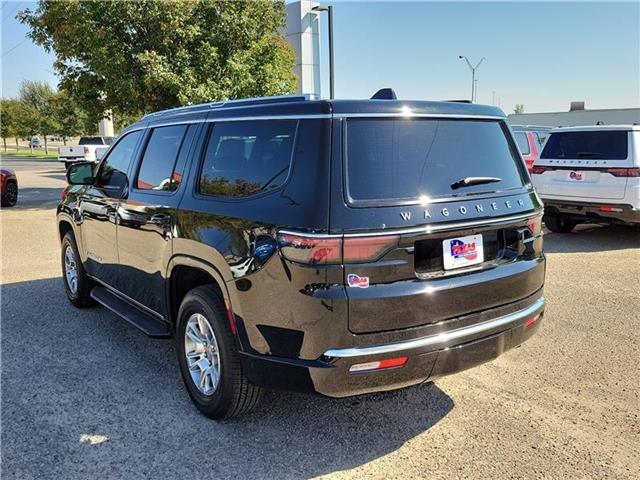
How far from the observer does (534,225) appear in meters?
3.39

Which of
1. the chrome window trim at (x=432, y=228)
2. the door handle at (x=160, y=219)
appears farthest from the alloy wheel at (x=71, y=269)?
the chrome window trim at (x=432, y=228)

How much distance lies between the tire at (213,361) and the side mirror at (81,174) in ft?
7.71

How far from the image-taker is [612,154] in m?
8.52

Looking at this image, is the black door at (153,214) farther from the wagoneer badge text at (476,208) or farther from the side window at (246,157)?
the wagoneer badge text at (476,208)

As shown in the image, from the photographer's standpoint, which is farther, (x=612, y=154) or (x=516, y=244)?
(x=612, y=154)

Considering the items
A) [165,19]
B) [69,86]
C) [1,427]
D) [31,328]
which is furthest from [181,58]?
[1,427]

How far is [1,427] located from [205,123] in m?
2.34

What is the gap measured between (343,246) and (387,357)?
61cm

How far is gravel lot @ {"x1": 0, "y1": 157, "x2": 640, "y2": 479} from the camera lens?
9.55ft

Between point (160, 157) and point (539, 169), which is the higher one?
point (160, 157)

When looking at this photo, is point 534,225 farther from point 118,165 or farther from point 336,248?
point 118,165

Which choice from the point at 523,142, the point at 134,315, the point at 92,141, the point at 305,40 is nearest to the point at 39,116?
the point at 92,141

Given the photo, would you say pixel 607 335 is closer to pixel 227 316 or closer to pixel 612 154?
pixel 227 316

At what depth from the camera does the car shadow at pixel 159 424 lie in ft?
9.61
